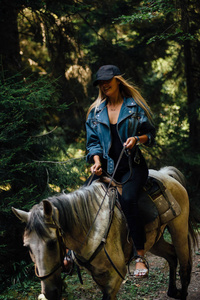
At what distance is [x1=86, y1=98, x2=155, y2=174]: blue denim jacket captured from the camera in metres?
3.51

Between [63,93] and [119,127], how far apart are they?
3861mm

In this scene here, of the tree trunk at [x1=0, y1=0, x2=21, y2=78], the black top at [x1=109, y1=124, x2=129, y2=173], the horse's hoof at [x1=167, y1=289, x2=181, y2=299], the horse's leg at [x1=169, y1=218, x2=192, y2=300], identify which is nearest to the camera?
the black top at [x1=109, y1=124, x2=129, y2=173]

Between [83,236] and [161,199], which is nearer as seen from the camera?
[83,236]

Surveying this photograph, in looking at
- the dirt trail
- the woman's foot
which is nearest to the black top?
the woman's foot

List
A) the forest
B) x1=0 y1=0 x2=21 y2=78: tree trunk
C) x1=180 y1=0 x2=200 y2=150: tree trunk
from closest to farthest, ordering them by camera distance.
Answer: the forest
x1=0 y1=0 x2=21 y2=78: tree trunk
x1=180 y1=0 x2=200 y2=150: tree trunk

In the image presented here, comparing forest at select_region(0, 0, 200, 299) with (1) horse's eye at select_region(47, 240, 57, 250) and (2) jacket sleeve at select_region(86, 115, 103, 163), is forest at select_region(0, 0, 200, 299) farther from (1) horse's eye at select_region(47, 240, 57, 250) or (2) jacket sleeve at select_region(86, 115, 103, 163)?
(1) horse's eye at select_region(47, 240, 57, 250)

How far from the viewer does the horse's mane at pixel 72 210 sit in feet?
8.96

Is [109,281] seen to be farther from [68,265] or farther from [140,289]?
[140,289]

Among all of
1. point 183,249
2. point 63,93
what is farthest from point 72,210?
point 63,93

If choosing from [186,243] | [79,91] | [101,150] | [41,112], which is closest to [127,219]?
[101,150]

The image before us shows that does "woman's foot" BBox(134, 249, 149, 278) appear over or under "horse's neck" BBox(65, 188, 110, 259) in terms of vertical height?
under

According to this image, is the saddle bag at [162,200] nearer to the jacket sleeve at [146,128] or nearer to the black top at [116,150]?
the black top at [116,150]

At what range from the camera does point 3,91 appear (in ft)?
15.5

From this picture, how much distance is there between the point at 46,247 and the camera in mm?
2666
